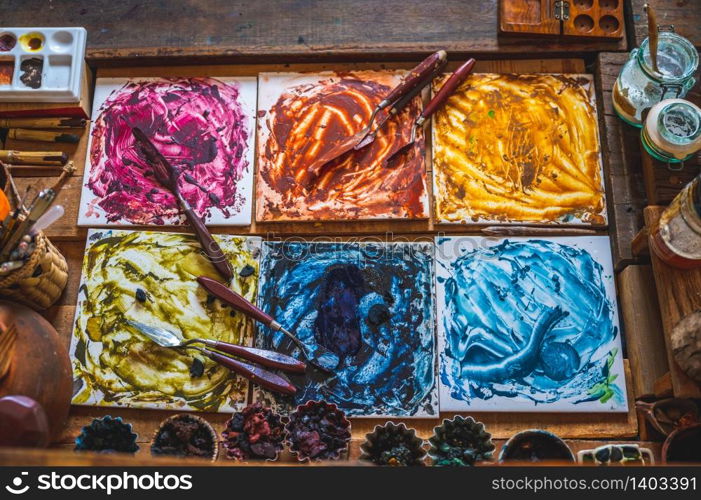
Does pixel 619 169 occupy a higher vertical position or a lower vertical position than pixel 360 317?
higher

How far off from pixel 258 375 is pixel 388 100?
938 millimetres

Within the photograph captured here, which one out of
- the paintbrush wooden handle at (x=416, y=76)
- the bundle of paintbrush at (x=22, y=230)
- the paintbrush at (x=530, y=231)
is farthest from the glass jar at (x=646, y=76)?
the bundle of paintbrush at (x=22, y=230)

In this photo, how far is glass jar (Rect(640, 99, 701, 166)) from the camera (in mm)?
2188

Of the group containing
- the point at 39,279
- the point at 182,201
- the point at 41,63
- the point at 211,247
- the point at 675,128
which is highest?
the point at 41,63

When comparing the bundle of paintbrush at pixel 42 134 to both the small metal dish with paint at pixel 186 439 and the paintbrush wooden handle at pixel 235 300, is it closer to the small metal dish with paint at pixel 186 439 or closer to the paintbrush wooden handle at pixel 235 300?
the paintbrush wooden handle at pixel 235 300

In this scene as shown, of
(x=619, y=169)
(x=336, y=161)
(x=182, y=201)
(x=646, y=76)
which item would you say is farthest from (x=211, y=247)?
(x=646, y=76)

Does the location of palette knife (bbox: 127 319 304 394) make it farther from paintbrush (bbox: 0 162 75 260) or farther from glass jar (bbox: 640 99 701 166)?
glass jar (bbox: 640 99 701 166)

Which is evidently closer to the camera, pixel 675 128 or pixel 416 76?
pixel 675 128

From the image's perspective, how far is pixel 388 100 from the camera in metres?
2.40

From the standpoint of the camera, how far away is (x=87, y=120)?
2.48 m

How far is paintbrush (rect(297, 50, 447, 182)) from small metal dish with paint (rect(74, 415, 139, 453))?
894 millimetres

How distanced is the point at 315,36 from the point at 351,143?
0.40 meters

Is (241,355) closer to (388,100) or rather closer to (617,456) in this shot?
(388,100)

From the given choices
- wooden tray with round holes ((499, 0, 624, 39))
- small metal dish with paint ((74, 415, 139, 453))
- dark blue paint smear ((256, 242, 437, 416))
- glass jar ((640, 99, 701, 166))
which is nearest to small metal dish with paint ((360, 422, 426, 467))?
dark blue paint smear ((256, 242, 437, 416))
